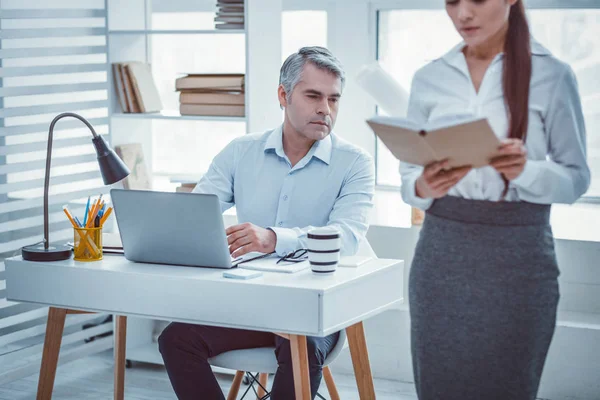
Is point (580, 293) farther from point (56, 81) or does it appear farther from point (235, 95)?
point (56, 81)

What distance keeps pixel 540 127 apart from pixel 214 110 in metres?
2.13

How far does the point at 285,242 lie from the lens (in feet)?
8.57

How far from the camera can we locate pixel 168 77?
4359 millimetres

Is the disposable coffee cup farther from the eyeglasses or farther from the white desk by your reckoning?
the eyeglasses

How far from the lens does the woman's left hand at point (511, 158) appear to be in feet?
5.21

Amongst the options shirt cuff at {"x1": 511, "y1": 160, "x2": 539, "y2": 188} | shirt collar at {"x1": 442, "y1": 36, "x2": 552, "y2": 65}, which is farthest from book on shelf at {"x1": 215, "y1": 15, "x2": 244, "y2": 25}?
shirt cuff at {"x1": 511, "y1": 160, "x2": 539, "y2": 188}

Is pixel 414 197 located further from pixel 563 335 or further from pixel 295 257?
pixel 563 335

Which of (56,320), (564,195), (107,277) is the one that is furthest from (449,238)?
(56,320)

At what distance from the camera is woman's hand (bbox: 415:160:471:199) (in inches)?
64.5

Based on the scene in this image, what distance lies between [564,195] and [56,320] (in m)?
1.69

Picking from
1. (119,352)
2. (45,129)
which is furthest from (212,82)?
(119,352)

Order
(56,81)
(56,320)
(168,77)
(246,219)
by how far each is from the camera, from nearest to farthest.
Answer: (56,320) < (246,219) < (56,81) < (168,77)

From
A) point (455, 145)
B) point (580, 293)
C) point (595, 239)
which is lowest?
point (580, 293)

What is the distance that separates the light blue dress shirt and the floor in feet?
3.09
